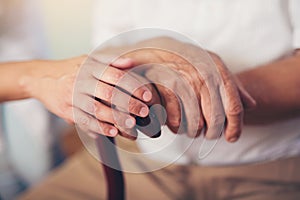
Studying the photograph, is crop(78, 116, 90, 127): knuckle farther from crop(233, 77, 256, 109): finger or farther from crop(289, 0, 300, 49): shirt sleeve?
crop(289, 0, 300, 49): shirt sleeve

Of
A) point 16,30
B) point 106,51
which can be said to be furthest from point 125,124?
point 16,30

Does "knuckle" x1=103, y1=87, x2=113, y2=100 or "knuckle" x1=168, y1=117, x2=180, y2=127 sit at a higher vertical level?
"knuckle" x1=103, y1=87, x2=113, y2=100

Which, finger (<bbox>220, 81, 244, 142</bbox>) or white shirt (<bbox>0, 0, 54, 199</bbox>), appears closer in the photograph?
finger (<bbox>220, 81, 244, 142</bbox>)

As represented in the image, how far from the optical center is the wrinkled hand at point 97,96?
417mm

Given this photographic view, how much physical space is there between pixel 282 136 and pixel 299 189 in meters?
0.07

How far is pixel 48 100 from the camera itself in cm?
52

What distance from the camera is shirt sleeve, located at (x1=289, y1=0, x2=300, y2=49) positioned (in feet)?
1.73

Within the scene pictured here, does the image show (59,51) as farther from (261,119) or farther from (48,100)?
(261,119)

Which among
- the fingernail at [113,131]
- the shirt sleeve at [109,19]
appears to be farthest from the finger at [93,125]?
the shirt sleeve at [109,19]

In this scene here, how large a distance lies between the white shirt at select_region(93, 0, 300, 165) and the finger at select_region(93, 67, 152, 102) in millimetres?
86

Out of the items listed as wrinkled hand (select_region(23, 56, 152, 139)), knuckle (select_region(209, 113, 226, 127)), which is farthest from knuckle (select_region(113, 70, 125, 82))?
knuckle (select_region(209, 113, 226, 127))

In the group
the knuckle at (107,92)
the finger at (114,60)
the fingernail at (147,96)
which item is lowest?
the fingernail at (147,96)

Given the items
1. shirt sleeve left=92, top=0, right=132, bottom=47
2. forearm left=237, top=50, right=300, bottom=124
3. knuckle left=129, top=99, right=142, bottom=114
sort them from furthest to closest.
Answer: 1. shirt sleeve left=92, top=0, right=132, bottom=47
2. forearm left=237, top=50, right=300, bottom=124
3. knuckle left=129, top=99, right=142, bottom=114

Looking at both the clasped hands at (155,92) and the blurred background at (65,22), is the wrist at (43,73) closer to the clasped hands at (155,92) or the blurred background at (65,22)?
the clasped hands at (155,92)
